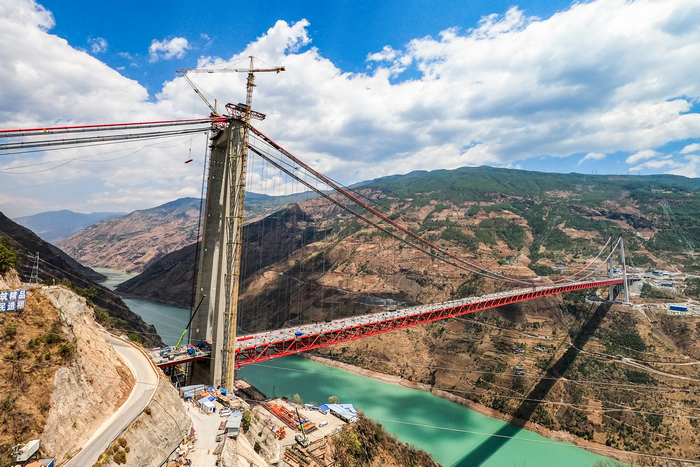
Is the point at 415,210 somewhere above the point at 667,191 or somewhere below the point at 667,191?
below

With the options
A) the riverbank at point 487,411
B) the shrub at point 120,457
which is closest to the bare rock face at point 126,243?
the riverbank at point 487,411

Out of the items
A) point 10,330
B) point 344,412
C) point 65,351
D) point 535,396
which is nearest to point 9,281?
point 10,330

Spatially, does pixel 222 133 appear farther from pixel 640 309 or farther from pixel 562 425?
pixel 640 309

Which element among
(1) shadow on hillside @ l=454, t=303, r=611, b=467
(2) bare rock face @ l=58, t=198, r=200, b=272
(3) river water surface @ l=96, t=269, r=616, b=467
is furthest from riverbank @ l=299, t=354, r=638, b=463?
(2) bare rock face @ l=58, t=198, r=200, b=272

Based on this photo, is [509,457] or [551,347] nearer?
[509,457]

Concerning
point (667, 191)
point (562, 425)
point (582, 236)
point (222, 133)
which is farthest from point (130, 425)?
point (667, 191)

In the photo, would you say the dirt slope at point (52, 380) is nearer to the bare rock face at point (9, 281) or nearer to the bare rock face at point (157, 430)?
the bare rock face at point (157, 430)

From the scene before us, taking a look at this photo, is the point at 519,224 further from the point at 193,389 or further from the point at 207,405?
the point at 207,405
